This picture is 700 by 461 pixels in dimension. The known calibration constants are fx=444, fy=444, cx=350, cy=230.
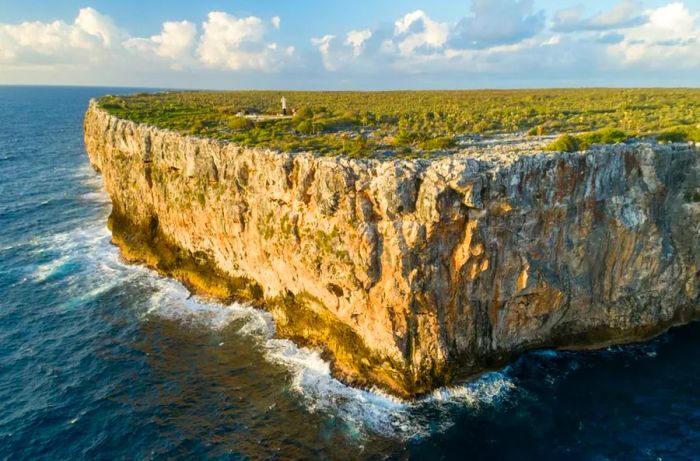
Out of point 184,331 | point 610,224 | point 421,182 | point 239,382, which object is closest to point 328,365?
point 239,382

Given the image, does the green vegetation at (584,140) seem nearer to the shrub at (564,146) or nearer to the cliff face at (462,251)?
the shrub at (564,146)

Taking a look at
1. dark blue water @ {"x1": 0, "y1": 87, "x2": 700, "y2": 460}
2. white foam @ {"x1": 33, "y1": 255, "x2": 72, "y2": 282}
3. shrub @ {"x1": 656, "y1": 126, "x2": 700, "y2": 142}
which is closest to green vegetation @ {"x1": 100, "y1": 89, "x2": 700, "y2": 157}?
shrub @ {"x1": 656, "y1": 126, "x2": 700, "y2": 142}

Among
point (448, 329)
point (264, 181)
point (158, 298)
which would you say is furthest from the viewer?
point (158, 298)

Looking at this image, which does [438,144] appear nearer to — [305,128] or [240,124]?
[305,128]

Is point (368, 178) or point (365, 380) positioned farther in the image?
point (365, 380)

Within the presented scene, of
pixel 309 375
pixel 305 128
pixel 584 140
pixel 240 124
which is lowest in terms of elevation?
pixel 309 375

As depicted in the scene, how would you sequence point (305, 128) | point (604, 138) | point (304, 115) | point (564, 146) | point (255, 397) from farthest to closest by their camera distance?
1. point (304, 115)
2. point (305, 128)
3. point (604, 138)
4. point (564, 146)
5. point (255, 397)

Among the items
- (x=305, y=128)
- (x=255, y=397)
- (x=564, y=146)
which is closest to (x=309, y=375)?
(x=255, y=397)

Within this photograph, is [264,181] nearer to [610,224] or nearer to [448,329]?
[448,329]
